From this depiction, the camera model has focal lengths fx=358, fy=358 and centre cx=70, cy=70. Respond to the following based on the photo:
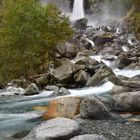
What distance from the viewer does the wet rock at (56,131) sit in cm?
1212

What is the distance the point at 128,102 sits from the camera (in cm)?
1698

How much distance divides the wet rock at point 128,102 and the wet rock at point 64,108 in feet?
6.82

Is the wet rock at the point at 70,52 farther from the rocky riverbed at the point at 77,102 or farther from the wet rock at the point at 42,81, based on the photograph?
the wet rock at the point at 42,81

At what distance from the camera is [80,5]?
82438 mm

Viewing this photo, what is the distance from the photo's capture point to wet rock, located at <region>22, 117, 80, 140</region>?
12125 mm

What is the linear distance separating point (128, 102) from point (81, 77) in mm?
11856

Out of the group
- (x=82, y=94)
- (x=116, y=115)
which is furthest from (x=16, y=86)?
(x=116, y=115)

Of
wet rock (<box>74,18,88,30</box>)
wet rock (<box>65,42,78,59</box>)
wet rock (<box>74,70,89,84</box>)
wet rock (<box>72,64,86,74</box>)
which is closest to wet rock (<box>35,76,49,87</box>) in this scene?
wet rock (<box>72,64,86,74</box>)

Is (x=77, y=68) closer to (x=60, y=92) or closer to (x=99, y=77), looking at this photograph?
(x=99, y=77)

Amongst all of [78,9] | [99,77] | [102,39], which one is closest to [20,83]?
[99,77]

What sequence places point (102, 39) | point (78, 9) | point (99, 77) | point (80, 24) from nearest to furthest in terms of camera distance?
point (99, 77)
point (102, 39)
point (80, 24)
point (78, 9)

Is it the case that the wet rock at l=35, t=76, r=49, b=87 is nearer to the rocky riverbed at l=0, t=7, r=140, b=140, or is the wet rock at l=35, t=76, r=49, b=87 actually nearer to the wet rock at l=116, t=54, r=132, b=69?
the rocky riverbed at l=0, t=7, r=140, b=140

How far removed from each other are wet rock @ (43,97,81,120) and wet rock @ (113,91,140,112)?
A: 208cm

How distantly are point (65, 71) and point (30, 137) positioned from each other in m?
17.5
